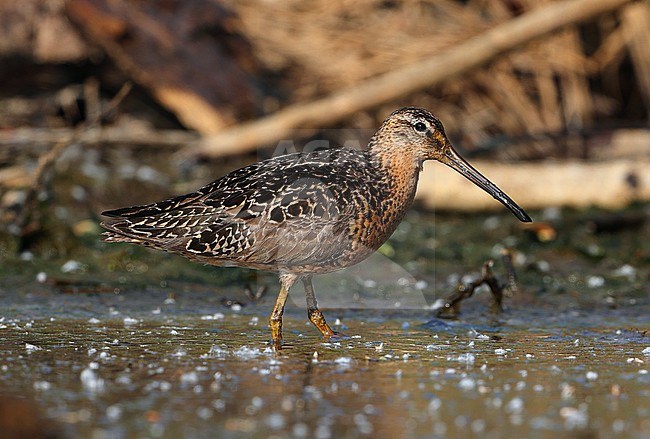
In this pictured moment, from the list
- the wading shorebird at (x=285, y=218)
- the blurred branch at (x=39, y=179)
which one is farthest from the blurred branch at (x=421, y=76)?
the wading shorebird at (x=285, y=218)

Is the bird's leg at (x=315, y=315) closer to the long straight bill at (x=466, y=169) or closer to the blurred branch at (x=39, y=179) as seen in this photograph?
the long straight bill at (x=466, y=169)

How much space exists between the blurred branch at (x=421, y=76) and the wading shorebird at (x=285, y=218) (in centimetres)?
445

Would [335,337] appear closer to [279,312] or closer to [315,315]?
[315,315]

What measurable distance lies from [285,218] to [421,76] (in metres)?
5.35

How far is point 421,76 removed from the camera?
12.2 metres

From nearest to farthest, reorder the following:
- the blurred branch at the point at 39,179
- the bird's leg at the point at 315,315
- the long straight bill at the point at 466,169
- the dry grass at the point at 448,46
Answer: the bird's leg at the point at 315,315 < the long straight bill at the point at 466,169 < the blurred branch at the point at 39,179 < the dry grass at the point at 448,46

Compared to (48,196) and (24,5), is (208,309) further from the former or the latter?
(24,5)

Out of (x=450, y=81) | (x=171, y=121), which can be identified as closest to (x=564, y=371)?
(x=450, y=81)

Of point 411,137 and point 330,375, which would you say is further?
point 411,137

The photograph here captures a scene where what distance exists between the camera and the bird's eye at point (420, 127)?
798cm

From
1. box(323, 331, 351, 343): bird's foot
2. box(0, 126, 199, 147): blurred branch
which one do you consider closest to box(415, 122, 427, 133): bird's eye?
box(323, 331, 351, 343): bird's foot

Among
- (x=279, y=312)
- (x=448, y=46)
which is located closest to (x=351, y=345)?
(x=279, y=312)

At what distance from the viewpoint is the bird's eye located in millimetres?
7977

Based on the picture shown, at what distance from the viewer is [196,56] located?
12711 mm
